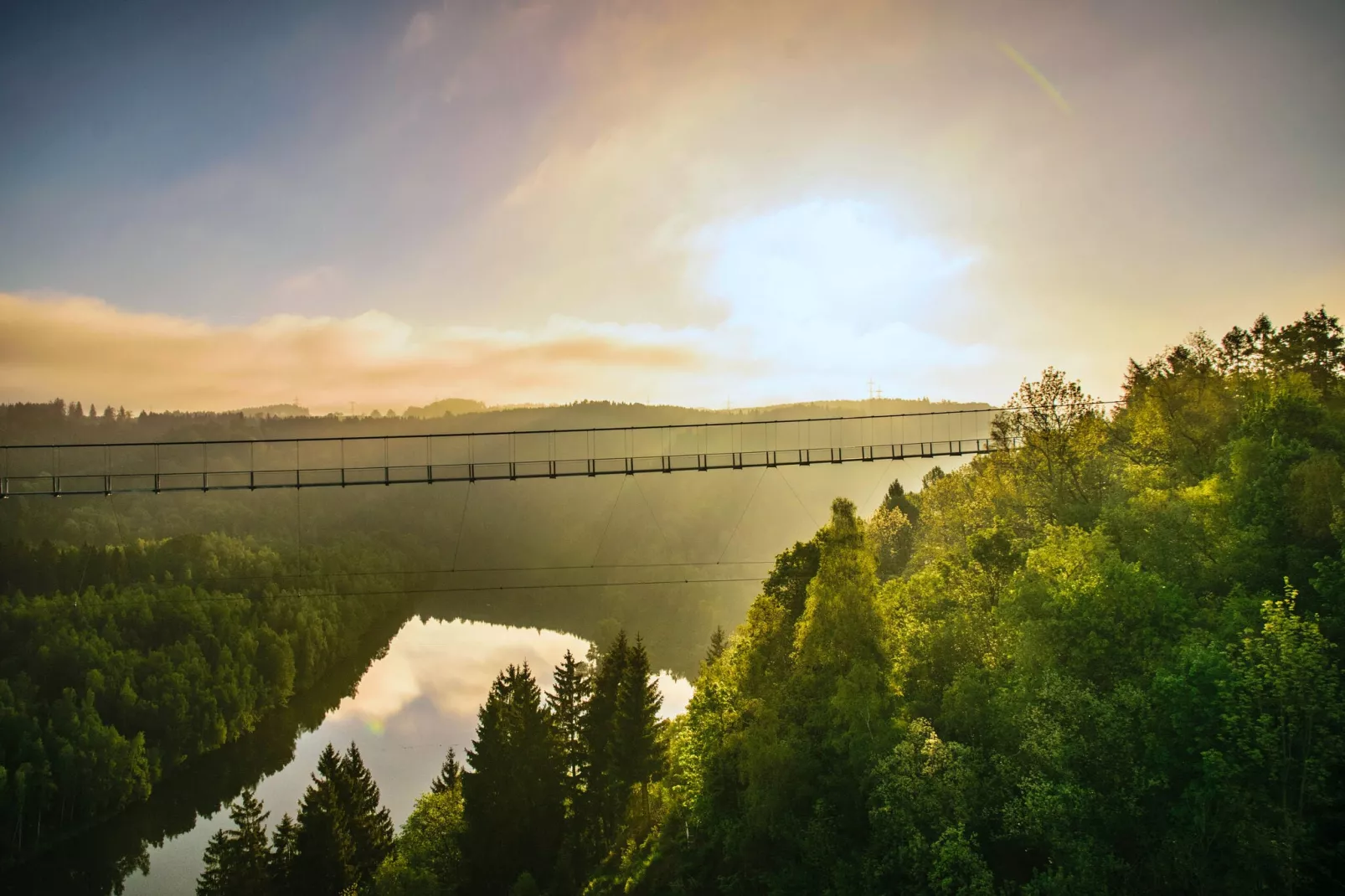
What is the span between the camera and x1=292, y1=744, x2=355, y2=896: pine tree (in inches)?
1029

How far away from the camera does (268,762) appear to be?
5066 cm

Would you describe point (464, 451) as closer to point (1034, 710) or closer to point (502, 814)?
point (502, 814)

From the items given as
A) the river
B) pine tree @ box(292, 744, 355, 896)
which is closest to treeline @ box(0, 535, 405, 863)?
the river

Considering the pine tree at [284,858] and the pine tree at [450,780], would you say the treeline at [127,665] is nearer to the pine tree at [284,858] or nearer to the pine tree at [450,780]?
the pine tree at [284,858]

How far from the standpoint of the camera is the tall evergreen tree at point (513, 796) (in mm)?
29062

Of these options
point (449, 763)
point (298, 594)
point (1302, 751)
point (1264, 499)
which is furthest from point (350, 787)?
point (298, 594)

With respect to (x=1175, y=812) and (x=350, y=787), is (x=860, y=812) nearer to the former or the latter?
(x=1175, y=812)

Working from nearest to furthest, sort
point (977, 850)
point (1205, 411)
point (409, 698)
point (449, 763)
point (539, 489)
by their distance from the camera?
point (977, 850), point (1205, 411), point (449, 763), point (409, 698), point (539, 489)

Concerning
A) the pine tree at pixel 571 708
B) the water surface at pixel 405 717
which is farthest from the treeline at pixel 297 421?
the pine tree at pixel 571 708

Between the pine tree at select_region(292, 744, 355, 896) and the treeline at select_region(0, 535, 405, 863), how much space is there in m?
22.9

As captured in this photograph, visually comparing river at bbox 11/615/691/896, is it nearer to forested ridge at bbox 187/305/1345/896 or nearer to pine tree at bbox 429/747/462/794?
pine tree at bbox 429/747/462/794

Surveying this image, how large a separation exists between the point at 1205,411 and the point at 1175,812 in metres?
15.9

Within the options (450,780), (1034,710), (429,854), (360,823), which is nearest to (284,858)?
(360,823)

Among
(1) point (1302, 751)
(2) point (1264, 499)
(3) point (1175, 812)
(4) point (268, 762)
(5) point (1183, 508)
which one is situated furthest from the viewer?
(4) point (268, 762)
